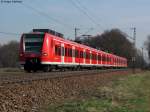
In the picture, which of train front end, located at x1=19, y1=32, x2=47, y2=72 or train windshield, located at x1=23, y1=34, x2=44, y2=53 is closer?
train front end, located at x1=19, y1=32, x2=47, y2=72

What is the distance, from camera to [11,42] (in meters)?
126

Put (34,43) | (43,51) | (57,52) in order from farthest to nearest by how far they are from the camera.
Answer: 1. (57,52)
2. (34,43)
3. (43,51)

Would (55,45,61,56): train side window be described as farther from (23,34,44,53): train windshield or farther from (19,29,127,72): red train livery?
(23,34,44,53): train windshield

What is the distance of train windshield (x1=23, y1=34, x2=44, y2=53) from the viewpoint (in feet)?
113

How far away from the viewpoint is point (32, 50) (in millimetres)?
34562

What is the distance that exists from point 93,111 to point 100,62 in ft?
170

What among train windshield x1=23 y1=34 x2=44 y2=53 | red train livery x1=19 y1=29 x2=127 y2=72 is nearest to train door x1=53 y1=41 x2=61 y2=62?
red train livery x1=19 y1=29 x2=127 y2=72

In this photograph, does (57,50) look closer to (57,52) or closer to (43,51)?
(57,52)

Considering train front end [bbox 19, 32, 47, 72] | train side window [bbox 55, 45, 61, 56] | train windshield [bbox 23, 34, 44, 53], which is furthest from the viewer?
train side window [bbox 55, 45, 61, 56]

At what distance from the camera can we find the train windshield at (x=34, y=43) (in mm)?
34469

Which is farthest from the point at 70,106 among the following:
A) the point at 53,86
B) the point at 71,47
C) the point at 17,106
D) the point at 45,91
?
the point at 71,47

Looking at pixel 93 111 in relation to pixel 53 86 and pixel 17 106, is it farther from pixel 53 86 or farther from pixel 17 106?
pixel 53 86

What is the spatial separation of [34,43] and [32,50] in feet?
1.78

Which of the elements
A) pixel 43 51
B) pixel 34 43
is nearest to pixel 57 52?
pixel 34 43
